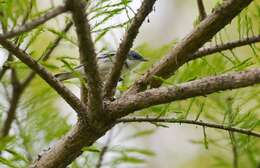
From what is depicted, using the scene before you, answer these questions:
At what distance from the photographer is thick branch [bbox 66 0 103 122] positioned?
21.6 inches

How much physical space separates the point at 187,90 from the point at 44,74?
0.15 meters

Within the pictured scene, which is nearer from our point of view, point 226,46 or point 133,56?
point 226,46

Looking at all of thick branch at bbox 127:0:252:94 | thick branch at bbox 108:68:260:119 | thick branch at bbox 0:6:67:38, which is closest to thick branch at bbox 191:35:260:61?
thick branch at bbox 127:0:252:94

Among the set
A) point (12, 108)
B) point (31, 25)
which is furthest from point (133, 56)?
point (31, 25)

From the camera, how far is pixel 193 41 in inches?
28.0

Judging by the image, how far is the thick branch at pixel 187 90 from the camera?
57 centimetres

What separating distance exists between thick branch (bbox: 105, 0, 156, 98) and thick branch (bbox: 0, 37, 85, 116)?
4 cm

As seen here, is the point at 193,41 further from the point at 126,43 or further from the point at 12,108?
the point at 12,108

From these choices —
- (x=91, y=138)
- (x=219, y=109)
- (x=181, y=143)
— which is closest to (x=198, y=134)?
(x=181, y=143)

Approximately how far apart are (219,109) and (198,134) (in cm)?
193

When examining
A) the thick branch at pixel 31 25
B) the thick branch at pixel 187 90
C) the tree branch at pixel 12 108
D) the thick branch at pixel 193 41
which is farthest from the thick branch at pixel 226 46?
the tree branch at pixel 12 108

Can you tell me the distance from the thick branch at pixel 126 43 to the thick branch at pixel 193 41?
0.04m

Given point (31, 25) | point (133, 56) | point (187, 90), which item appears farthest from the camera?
point (133, 56)

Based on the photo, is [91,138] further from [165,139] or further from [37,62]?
[165,139]
